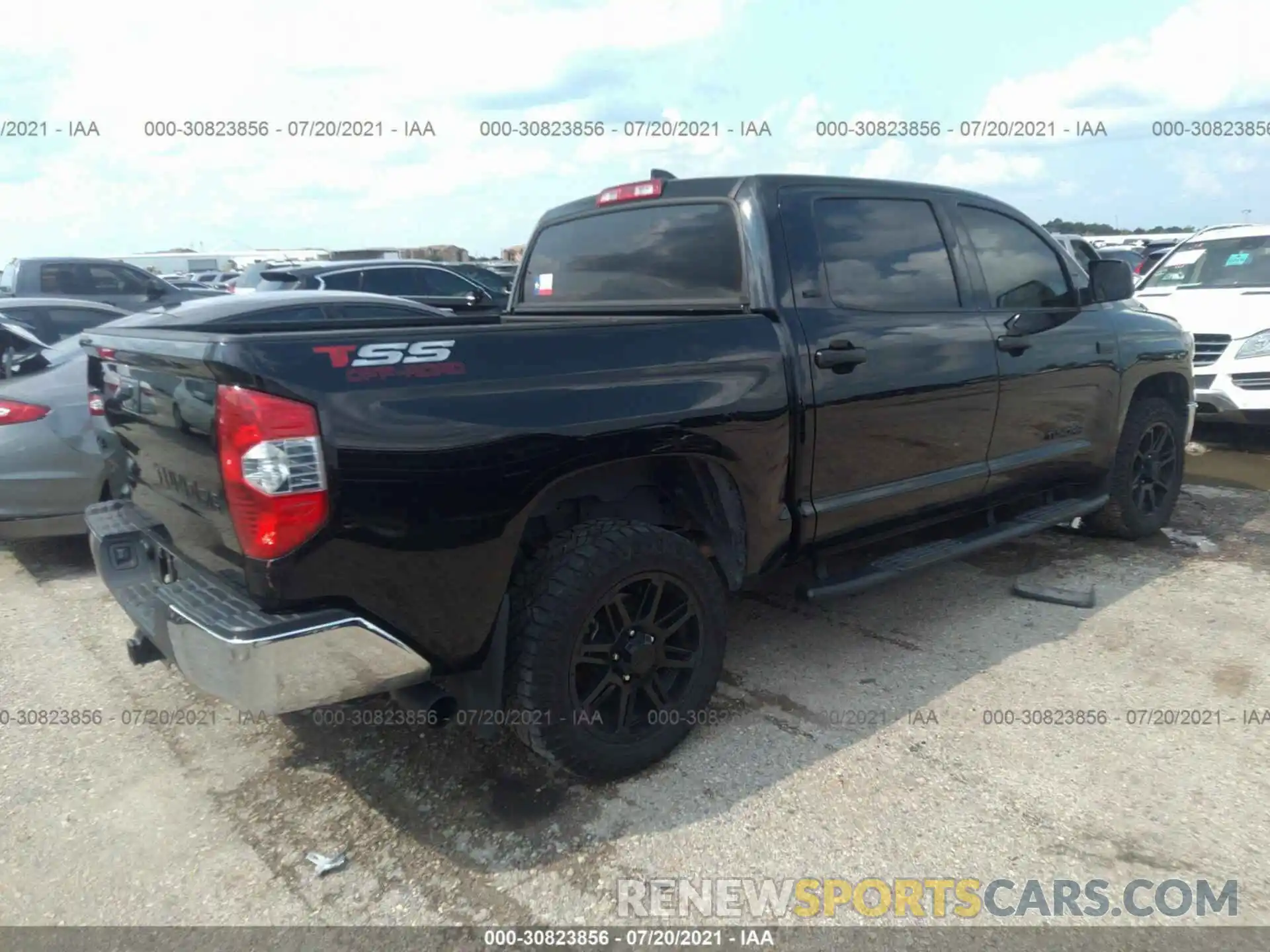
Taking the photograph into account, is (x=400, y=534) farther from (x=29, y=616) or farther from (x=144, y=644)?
(x=29, y=616)

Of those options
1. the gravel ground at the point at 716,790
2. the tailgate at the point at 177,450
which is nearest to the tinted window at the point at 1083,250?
the gravel ground at the point at 716,790

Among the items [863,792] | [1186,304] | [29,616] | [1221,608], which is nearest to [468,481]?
[863,792]

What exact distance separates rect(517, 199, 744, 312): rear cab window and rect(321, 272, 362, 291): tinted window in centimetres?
615

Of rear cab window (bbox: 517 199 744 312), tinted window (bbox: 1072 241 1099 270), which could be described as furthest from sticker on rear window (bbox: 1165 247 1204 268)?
rear cab window (bbox: 517 199 744 312)

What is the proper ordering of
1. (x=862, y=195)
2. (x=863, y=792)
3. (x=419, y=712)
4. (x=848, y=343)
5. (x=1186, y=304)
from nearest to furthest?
(x=419, y=712), (x=863, y=792), (x=848, y=343), (x=862, y=195), (x=1186, y=304)

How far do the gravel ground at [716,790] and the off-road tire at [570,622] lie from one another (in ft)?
0.46

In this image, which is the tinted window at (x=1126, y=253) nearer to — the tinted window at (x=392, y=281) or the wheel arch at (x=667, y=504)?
the tinted window at (x=392, y=281)

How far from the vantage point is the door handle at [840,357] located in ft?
11.1

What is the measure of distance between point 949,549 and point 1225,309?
5.50m

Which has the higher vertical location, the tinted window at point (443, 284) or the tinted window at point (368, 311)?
the tinted window at point (443, 284)

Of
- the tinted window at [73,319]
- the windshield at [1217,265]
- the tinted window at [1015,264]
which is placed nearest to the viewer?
the tinted window at [1015,264]

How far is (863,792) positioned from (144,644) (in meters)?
2.33

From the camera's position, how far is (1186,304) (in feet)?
26.9

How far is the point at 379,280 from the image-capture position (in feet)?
34.2
